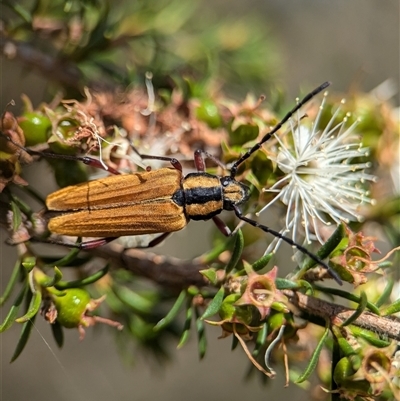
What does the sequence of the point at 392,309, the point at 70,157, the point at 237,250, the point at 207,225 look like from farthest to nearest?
the point at 207,225, the point at 70,157, the point at 237,250, the point at 392,309

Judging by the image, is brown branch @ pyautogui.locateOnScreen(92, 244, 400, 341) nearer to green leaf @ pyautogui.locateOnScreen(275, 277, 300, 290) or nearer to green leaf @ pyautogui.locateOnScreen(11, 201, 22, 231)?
green leaf @ pyautogui.locateOnScreen(275, 277, 300, 290)

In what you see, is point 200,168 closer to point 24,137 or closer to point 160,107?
point 160,107

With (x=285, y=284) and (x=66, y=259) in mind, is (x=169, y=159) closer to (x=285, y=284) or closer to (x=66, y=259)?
→ (x=66, y=259)

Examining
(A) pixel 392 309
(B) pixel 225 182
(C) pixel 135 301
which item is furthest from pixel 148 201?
(A) pixel 392 309

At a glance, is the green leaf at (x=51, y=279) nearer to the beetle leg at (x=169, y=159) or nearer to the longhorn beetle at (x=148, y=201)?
the longhorn beetle at (x=148, y=201)

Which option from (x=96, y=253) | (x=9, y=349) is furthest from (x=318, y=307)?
(x=9, y=349)

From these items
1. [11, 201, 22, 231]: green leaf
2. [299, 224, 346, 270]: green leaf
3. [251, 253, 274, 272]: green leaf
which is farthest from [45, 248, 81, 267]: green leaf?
[299, 224, 346, 270]: green leaf
